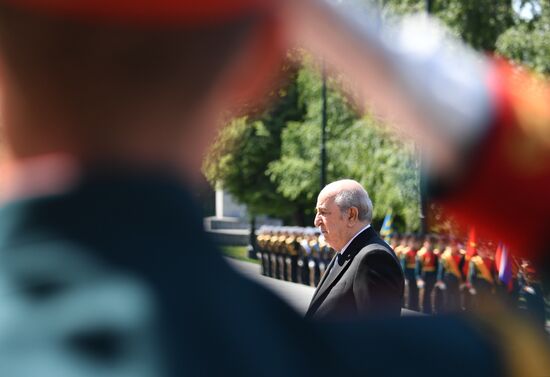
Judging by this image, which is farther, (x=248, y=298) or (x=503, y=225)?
(x=503, y=225)

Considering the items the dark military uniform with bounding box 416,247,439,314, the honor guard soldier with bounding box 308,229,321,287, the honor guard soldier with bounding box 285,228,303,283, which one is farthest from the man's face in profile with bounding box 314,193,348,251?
the honor guard soldier with bounding box 285,228,303,283

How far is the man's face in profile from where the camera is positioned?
371cm

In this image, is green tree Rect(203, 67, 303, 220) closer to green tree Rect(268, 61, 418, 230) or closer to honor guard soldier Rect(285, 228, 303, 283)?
green tree Rect(268, 61, 418, 230)

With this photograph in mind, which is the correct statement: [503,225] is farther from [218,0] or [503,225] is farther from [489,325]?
[218,0]

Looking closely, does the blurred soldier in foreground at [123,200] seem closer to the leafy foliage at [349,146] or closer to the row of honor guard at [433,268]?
the row of honor guard at [433,268]

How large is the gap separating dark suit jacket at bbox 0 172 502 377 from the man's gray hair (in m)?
2.97

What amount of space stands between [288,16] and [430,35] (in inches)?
8.3

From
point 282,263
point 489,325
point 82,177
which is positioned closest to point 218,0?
point 82,177

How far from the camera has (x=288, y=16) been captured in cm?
77

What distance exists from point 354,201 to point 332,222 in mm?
125

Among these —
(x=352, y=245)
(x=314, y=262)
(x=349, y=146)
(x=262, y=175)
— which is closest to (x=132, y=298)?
(x=352, y=245)

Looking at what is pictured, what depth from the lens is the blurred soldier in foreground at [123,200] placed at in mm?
706

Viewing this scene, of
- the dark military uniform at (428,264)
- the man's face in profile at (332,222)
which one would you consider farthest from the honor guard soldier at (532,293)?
the dark military uniform at (428,264)

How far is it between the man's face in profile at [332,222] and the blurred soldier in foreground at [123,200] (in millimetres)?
2917
